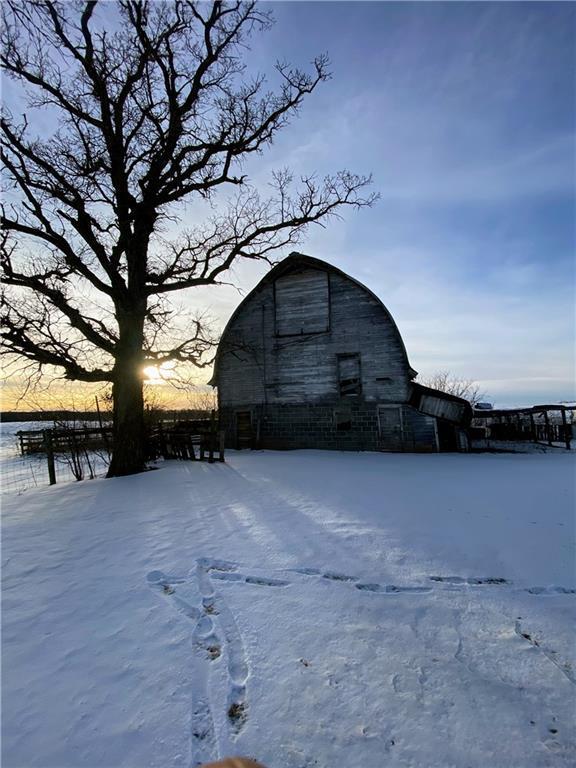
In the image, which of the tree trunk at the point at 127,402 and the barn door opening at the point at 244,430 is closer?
the tree trunk at the point at 127,402

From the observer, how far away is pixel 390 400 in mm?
15125

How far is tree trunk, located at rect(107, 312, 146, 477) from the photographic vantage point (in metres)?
10.8

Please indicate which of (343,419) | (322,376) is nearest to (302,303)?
(322,376)

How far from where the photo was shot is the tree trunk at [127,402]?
424 inches

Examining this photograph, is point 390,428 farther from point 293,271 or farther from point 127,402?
point 127,402

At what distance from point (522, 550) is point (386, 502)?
8.59 feet

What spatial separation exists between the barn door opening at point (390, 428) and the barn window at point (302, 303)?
4.33 meters

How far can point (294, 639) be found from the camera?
115 inches

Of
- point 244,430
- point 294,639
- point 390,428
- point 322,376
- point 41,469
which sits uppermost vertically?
point 322,376

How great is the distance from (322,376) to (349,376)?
46.2 inches

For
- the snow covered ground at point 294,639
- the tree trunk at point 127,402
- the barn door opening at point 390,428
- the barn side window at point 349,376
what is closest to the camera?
the snow covered ground at point 294,639

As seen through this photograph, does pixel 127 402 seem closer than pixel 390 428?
Yes

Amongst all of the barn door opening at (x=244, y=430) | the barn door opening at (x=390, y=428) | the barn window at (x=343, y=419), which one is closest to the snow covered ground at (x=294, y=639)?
the barn door opening at (x=390, y=428)

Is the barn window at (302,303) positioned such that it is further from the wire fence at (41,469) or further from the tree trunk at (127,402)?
the wire fence at (41,469)
